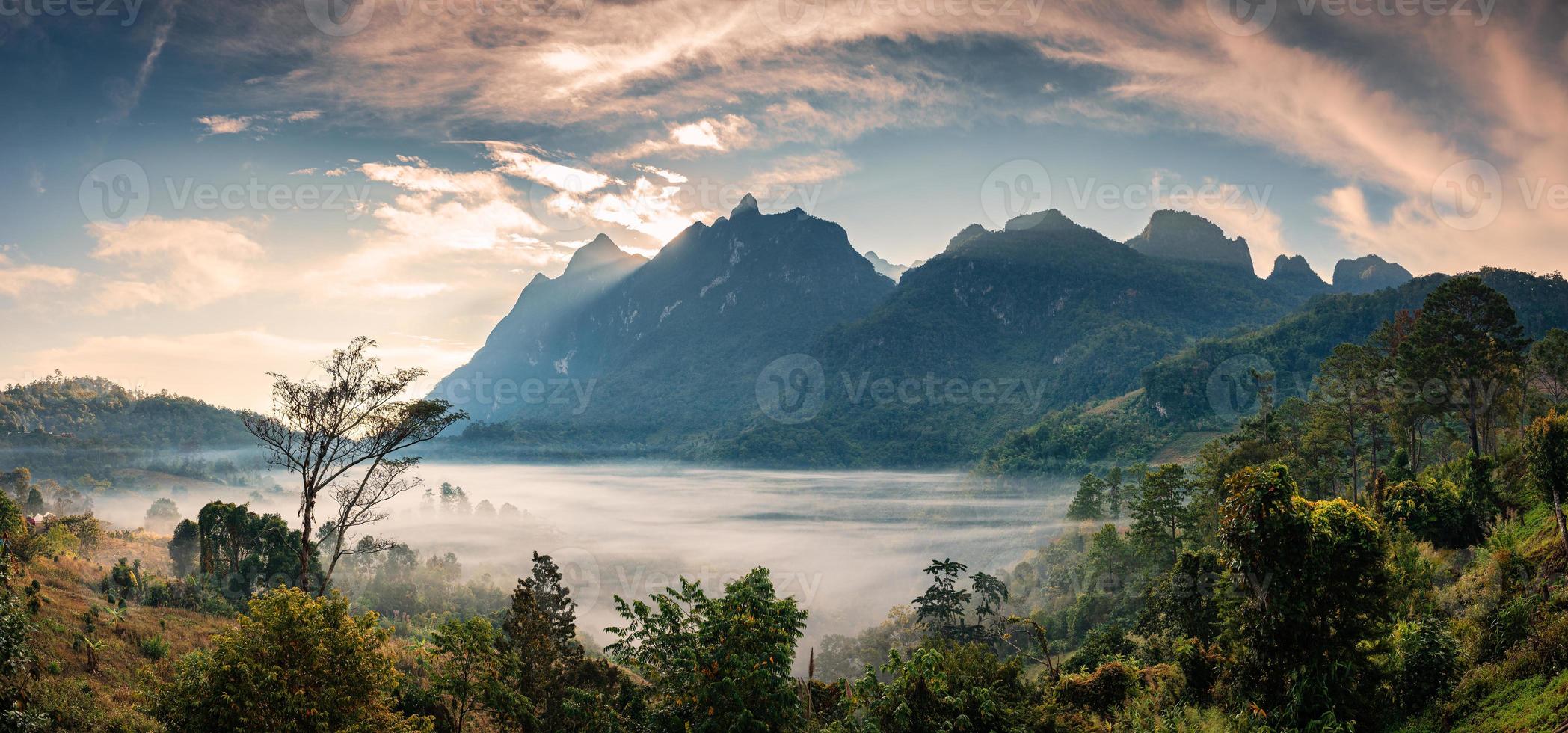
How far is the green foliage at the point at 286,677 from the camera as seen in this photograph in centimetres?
1295

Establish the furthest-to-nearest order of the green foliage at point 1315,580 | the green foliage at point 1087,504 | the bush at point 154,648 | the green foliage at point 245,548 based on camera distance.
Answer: the green foliage at point 1087,504, the green foliage at point 245,548, the bush at point 154,648, the green foliage at point 1315,580

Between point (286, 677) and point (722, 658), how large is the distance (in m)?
9.05

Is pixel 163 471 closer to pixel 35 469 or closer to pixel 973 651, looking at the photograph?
pixel 35 469

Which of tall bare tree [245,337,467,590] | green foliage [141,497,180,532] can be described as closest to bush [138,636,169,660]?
tall bare tree [245,337,467,590]

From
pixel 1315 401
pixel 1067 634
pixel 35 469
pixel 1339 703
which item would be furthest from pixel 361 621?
pixel 35 469

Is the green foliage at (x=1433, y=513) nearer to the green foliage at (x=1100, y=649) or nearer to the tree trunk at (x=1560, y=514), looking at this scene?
the tree trunk at (x=1560, y=514)

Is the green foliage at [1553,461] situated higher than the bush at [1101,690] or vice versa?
the green foliage at [1553,461]

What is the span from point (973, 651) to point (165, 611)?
36210 mm

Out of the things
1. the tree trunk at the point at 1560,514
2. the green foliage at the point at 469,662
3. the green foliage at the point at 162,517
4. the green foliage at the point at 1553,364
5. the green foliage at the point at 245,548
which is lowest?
the green foliage at the point at 162,517

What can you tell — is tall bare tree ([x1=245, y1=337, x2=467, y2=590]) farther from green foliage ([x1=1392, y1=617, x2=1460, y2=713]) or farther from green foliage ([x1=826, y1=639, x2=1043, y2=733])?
green foliage ([x1=1392, y1=617, x2=1460, y2=713])

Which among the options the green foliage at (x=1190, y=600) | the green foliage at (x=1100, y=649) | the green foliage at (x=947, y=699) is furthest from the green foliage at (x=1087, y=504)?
the green foliage at (x=947, y=699)

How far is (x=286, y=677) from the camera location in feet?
44.0

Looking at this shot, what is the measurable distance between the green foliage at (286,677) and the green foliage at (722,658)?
5622 millimetres

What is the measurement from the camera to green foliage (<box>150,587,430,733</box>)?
12953 millimetres
